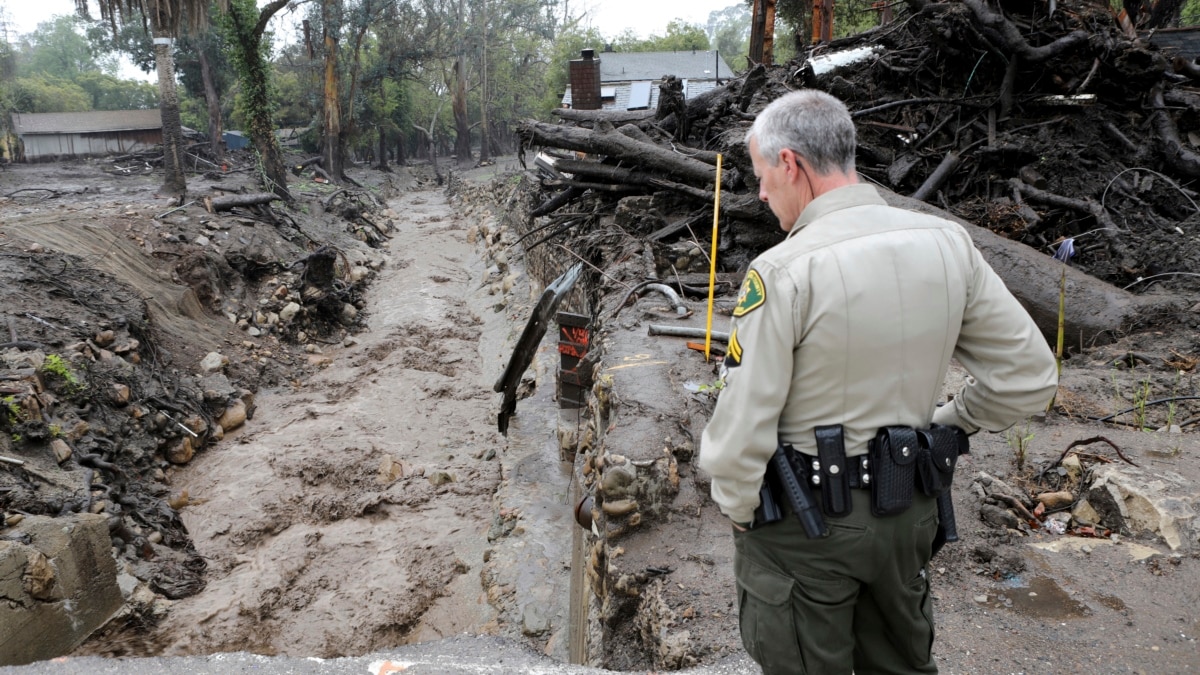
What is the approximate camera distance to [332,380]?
11.4 metres

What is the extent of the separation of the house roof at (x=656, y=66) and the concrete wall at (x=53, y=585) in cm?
2509

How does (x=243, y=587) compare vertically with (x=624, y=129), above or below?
below

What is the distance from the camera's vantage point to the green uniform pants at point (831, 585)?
1.88 meters

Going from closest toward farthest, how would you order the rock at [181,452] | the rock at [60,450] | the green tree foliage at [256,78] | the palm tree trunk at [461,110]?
1. the rock at [60,450]
2. the rock at [181,452]
3. the green tree foliage at [256,78]
4. the palm tree trunk at [461,110]

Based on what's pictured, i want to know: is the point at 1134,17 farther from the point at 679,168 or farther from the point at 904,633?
the point at 904,633

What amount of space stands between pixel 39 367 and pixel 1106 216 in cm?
1088

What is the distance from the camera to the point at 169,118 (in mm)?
16438

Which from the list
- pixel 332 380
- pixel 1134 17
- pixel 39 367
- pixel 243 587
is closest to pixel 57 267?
pixel 39 367

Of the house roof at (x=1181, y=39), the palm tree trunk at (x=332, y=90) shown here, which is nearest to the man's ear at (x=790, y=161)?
the house roof at (x=1181, y=39)

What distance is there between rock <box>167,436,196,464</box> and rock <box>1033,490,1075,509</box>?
8.54 m

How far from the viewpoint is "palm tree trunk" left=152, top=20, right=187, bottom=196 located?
15445mm

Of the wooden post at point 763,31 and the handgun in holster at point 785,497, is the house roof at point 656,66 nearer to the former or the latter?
the wooden post at point 763,31

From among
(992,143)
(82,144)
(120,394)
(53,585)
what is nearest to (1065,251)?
(992,143)

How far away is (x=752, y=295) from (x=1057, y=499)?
2.83 meters
